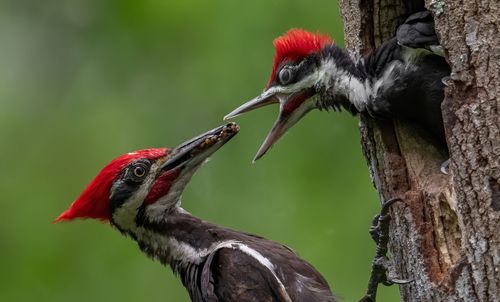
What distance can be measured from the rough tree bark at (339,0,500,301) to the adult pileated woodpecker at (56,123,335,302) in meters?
0.56

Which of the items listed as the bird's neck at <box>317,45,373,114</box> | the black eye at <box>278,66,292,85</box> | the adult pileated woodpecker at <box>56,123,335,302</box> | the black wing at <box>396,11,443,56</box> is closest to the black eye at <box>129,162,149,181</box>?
the adult pileated woodpecker at <box>56,123,335,302</box>

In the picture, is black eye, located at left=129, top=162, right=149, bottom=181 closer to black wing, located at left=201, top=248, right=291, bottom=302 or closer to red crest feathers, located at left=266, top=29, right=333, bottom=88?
black wing, located at left=201, top=248, right=291, bottom=302

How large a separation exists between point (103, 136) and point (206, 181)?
33.4 inches

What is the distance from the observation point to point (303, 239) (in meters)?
6.43

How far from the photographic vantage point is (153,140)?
265 inches

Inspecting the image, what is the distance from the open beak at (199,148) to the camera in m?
5.05

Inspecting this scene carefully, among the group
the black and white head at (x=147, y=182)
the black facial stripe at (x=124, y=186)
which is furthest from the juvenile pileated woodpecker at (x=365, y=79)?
the black facial stripe at (x=124, y=186)

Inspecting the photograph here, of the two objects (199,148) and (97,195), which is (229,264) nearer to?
(199,148)

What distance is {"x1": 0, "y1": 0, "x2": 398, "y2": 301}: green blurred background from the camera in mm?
6430

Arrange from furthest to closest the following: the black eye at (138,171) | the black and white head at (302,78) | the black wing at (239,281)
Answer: the black eye at (138,171) → the black and white head at (302,78) → the black wing at (239,281)

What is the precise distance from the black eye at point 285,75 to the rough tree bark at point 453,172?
0.50 metres

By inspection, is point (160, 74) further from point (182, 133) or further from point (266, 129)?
point (266, 129)

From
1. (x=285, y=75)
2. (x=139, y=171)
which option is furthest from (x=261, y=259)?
(x=285, y=75)

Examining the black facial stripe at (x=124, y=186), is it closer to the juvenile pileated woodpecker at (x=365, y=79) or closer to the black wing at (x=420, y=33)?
the juvenile pileated woodpecker at (x=365, y=79)
